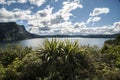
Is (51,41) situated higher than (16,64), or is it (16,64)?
(51,41)

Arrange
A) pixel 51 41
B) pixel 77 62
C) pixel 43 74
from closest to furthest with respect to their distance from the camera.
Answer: pixel 43 74, pixel 77 62, pixel 51 41

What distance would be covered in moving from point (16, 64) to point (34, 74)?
134cm

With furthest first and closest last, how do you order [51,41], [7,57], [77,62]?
[7,57]
[51,41]
[77,62]

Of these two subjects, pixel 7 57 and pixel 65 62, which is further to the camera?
pixel 7 57

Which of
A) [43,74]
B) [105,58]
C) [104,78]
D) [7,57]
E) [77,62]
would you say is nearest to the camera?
[104,78]

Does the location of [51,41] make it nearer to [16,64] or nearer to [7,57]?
[16,64]

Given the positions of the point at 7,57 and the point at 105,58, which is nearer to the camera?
the point at 105,58

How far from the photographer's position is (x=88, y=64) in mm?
13703

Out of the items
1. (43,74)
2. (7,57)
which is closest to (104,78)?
(43,74)

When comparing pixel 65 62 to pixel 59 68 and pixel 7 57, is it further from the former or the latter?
pixel 7 57

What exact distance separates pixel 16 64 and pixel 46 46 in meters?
2.05

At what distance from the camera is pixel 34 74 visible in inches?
495

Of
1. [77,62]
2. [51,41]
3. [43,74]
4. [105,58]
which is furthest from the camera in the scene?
[105,58]

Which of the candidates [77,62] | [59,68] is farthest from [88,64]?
[59,68]
